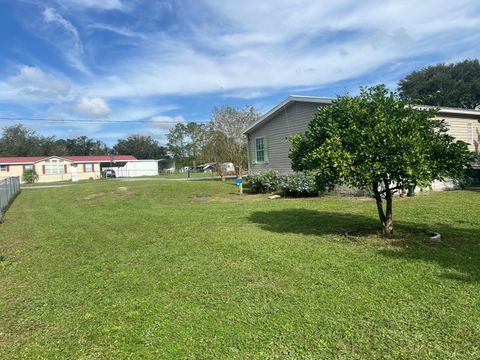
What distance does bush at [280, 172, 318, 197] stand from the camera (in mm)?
12742

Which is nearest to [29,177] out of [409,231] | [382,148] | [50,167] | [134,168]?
[50,167]

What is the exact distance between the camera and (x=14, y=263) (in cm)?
566

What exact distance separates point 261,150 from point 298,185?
5.75m

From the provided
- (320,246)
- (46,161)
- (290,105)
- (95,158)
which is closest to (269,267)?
(320,246)

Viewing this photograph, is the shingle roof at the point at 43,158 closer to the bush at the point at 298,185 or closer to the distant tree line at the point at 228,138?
the distant tree line at the point at 228,138

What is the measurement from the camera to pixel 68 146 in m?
84.1

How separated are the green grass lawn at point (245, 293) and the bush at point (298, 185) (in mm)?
5167

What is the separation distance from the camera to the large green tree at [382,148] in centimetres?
534

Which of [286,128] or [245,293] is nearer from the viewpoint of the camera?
[245,293]

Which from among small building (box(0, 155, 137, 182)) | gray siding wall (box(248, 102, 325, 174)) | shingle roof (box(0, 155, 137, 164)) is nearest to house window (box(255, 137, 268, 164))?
gray siding wall (box(248, 102, 325, 174))

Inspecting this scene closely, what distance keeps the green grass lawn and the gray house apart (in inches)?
317

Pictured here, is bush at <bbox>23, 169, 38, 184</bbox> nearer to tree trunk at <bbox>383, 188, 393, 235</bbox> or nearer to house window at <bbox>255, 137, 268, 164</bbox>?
house window at <bbox>255, 137, 268, 164</bbox>

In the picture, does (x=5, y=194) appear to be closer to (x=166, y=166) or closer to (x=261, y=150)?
(x=261, y=150)

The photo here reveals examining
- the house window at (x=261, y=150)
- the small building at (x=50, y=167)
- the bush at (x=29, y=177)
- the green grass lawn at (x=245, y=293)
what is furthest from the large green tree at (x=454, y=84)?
the bush at (x=29, y=177)
